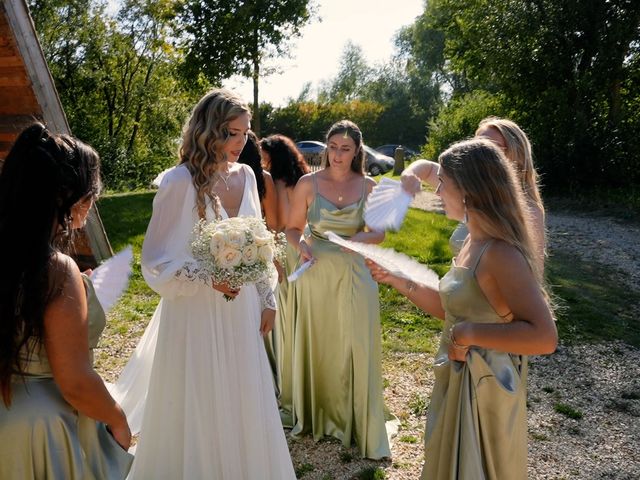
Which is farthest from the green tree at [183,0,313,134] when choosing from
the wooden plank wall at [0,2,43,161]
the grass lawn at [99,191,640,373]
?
the wooden plank wall at [0,2,43,161]

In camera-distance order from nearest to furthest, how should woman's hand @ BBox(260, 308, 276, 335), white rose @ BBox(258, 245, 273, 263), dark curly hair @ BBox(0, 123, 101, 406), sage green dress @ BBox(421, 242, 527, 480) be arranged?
dark curly hair @ BBox(0, 123, 101, 406), sage green dress @ BBox(421, 242, 527, 480), white rose @ BBox(258, 245, 273, 263), woman's hand @ BBox(260, 308, 276, 335)

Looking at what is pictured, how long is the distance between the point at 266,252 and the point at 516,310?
4.44ft

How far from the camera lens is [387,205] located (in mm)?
4523

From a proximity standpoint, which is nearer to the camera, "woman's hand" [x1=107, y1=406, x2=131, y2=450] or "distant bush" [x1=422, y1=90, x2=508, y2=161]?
"woman's hand" [x1=107, y1=406, x2=131, y2=450]

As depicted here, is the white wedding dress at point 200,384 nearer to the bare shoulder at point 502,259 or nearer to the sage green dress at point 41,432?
the sage green dress at point 41,432

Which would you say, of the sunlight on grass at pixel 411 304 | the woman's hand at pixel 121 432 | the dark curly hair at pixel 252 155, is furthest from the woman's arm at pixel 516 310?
the sunlight on grass at pixel 411 304

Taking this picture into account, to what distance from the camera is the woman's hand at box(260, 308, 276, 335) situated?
12.2 feet

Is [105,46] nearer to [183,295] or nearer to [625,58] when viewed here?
[625,58]

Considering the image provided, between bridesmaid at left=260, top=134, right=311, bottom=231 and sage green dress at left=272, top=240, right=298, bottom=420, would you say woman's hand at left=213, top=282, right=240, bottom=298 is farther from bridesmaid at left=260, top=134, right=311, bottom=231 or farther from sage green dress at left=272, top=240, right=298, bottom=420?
bridesmaid at left=260, top=134, right=311, bottom=231

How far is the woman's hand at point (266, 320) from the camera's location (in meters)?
3.71

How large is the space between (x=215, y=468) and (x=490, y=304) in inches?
76.2

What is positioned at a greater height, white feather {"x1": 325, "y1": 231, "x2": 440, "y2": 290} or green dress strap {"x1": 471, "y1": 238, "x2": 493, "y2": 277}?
green dress strap {"x1": 471, "y1": 238, "x2": 493, "y2": 277}

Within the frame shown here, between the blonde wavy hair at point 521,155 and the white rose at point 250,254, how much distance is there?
62.2 inches

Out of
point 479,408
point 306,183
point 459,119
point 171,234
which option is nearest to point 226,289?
point 171,234
